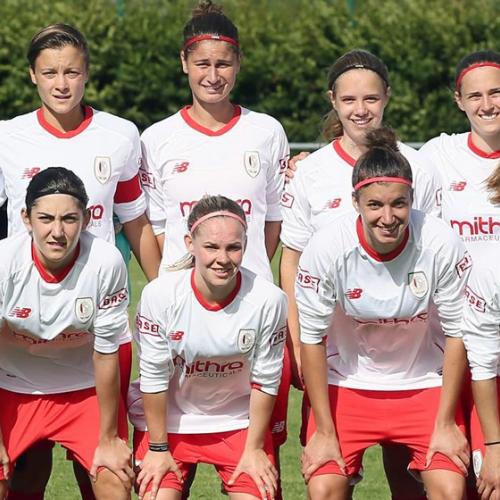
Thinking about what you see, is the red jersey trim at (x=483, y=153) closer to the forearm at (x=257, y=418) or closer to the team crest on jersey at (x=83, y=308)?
the forearm at (x=257, y=418)

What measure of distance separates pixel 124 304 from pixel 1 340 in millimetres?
552

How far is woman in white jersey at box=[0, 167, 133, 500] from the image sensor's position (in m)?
5.47

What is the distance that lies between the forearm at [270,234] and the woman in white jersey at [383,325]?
2.27 ft

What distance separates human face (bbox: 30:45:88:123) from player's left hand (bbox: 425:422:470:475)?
2143mm

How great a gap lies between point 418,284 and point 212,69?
140 centimetres

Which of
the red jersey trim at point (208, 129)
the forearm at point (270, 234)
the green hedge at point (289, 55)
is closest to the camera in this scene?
the red jersey trim at point (208, 129)

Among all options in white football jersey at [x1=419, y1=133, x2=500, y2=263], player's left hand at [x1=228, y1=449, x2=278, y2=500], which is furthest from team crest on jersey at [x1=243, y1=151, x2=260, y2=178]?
player's left hand at [x1=228, y1=449, x2=278, y2=500]

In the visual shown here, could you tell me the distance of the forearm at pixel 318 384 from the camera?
18.4 ft

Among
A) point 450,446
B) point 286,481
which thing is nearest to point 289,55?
point 286,481

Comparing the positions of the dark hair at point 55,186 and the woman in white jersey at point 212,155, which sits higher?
the woman in white jersey at point 212,155

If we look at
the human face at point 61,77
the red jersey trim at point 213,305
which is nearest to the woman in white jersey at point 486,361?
the red jersey trim at point 213,305

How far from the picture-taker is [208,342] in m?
5.55

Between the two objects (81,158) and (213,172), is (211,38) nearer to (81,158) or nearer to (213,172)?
(213,172)

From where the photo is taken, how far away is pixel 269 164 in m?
6.20
